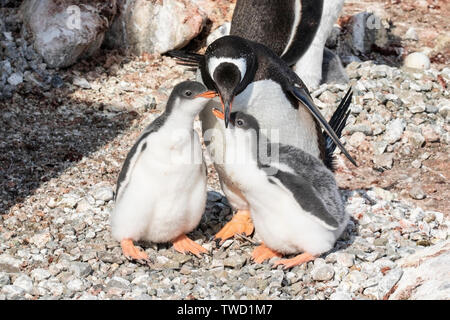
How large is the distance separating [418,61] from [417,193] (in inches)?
95.3

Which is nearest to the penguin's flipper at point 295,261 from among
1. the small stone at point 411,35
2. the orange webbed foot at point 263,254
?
the orange webbed foot at point 263,254

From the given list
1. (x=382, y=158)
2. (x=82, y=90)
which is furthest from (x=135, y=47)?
(x=382, y=158)

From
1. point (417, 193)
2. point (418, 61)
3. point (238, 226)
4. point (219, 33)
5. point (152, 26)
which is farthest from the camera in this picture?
point (418, 61)

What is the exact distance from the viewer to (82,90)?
19.0 feet

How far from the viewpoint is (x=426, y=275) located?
10.5 ft

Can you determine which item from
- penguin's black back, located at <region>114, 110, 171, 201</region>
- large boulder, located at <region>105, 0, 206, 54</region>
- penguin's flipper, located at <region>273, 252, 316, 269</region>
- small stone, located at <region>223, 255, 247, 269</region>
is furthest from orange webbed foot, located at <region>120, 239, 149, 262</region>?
large boulder, located at <region>105, 0, 206, 54</region>

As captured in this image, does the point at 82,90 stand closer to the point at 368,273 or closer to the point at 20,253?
the point at 20,253

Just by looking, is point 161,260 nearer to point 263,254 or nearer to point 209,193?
point 263,254

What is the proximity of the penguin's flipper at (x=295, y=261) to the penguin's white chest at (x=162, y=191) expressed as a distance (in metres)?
0.48

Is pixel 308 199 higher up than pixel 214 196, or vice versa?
pixel 308 199

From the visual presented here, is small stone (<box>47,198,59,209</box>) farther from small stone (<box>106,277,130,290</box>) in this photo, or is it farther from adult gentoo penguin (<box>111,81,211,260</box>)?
small stone (<box>106,277,130,290</box>)

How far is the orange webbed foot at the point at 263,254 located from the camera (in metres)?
3.62

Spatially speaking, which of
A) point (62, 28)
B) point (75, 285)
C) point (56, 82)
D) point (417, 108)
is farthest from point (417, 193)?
point (62, 28)

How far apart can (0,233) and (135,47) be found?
293 centimetres
